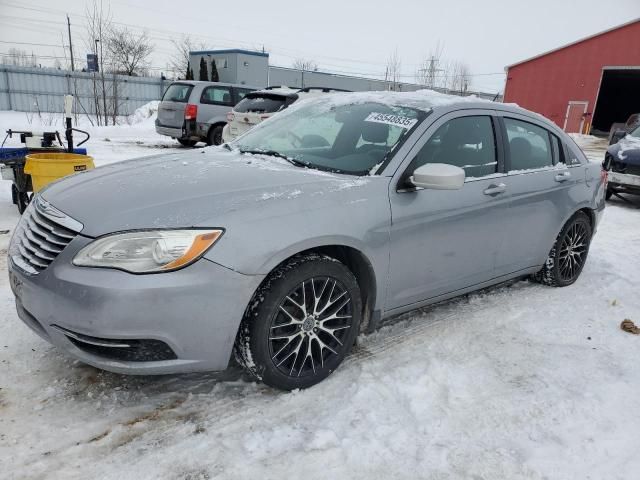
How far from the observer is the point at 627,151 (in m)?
8.66

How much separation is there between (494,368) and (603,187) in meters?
2.73

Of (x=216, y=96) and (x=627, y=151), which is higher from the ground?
(x=216, y=96)

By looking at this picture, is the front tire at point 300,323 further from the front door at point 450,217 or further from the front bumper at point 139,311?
the front door at point 450,217

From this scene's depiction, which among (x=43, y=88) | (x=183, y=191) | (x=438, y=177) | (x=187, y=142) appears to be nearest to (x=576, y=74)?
(x=187, y=142)

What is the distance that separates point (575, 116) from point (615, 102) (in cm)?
905

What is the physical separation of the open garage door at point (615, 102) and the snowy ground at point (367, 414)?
31144 mm

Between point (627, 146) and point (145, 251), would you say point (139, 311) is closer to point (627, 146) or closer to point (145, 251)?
point (145, 251)

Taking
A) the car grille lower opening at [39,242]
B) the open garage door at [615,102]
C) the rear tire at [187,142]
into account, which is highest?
the open garage door at [615,102]

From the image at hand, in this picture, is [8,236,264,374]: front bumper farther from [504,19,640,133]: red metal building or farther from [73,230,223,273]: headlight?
[504,19,640,133]: red metal building

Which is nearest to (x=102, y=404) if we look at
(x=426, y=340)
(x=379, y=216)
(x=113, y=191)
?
(x=113, y=191)

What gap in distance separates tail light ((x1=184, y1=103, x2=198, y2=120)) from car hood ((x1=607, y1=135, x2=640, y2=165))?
9.38m

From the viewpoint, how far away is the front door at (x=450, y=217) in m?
3.03

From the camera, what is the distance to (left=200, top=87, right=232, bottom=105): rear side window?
42.8 ft

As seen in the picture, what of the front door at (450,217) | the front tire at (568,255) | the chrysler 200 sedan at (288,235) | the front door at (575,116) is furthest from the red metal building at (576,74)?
the front door at (450,217)
